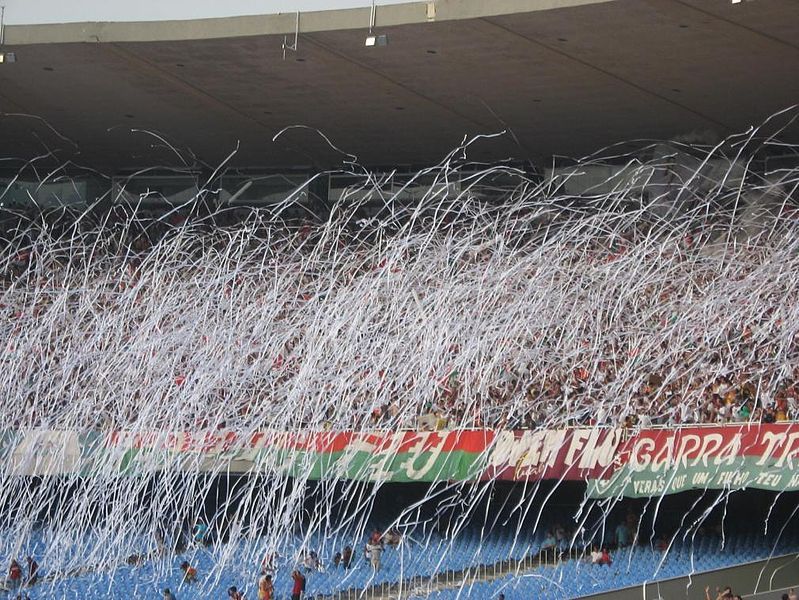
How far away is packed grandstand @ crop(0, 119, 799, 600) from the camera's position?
15398 millimetres

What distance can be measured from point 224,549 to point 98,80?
914 centimetres

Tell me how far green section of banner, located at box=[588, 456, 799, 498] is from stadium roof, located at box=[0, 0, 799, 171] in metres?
6.10

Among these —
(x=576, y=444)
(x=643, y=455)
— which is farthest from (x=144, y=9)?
(x=643, y=455)

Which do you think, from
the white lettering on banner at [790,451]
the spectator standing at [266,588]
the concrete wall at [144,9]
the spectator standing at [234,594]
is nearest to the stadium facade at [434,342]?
the white lettering on banner at [790,451]

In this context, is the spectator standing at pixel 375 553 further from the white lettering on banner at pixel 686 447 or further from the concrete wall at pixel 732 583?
the white lettering on banner at pixel 686 447

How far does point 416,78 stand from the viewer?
21.9m

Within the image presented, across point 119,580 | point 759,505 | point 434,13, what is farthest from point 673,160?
point 119,580

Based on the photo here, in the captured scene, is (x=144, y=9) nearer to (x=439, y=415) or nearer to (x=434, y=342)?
(x=434, y=342)

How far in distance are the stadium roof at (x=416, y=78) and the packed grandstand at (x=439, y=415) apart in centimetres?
238

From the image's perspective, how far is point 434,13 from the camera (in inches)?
771

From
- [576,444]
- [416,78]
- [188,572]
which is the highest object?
[416,78]

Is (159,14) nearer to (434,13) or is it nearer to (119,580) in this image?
(434,13)

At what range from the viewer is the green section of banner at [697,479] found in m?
14.4

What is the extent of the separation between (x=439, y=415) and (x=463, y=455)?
3.40 feet
